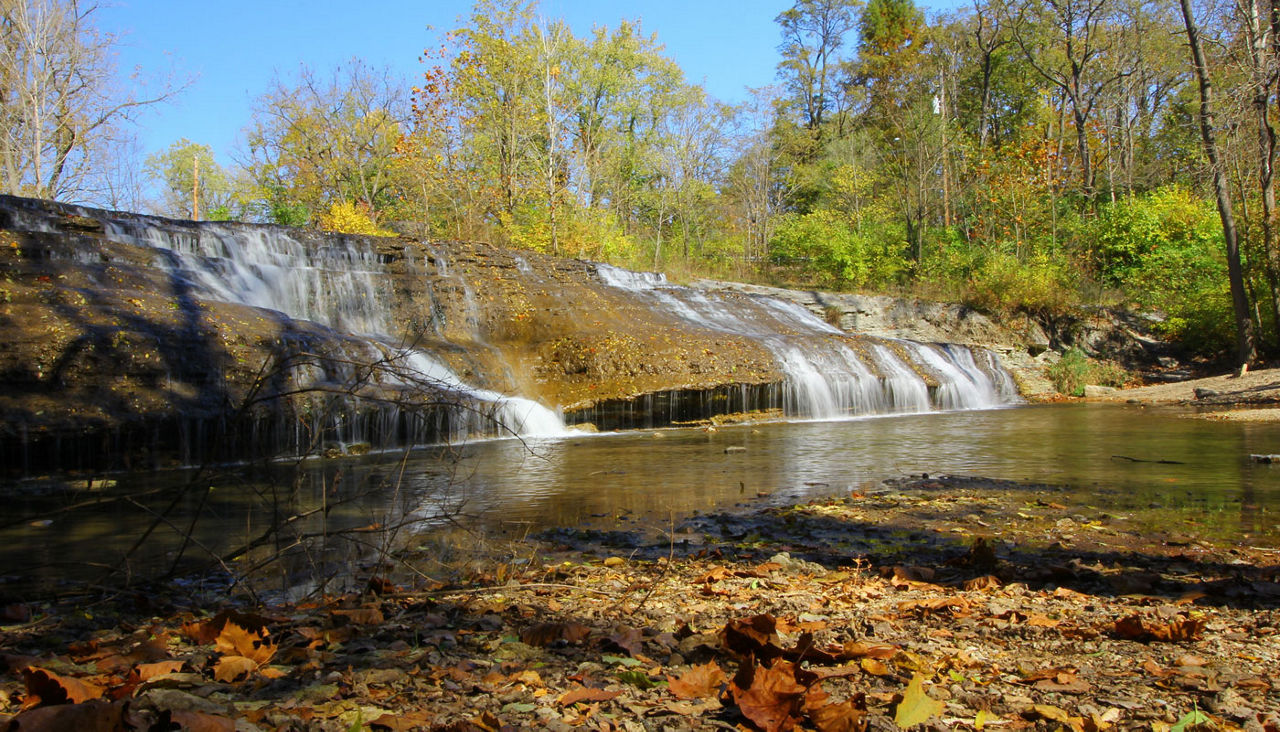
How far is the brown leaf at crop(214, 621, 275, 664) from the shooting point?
8.16 feet

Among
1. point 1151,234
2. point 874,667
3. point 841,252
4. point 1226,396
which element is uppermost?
point 841,252

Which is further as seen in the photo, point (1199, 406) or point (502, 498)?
point (1199, 406)

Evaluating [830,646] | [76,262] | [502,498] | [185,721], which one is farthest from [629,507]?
[76,262]

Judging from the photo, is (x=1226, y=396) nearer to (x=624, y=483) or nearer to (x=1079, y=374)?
(x=1079, y=374)

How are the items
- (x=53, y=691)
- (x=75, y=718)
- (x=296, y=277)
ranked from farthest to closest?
(x=296, y=277)
(x=53, y=691)
(x=75, y=718)

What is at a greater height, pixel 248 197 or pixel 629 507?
pixel 248 197

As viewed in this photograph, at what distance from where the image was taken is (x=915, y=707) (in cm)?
195

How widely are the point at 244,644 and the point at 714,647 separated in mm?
1564

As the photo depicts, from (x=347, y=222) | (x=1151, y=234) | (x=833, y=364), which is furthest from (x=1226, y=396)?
(x=347, y=222)

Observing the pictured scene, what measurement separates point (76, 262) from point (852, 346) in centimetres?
1548

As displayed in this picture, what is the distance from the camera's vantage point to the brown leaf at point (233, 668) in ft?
7.50

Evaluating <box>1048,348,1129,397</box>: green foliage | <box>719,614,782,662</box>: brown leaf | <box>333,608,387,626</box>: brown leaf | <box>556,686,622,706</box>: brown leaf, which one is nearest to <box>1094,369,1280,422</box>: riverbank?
<box>1048,348,1129,397</box>: green foliage

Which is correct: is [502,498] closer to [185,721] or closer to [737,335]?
[185,721]

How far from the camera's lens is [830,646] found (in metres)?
2.53
